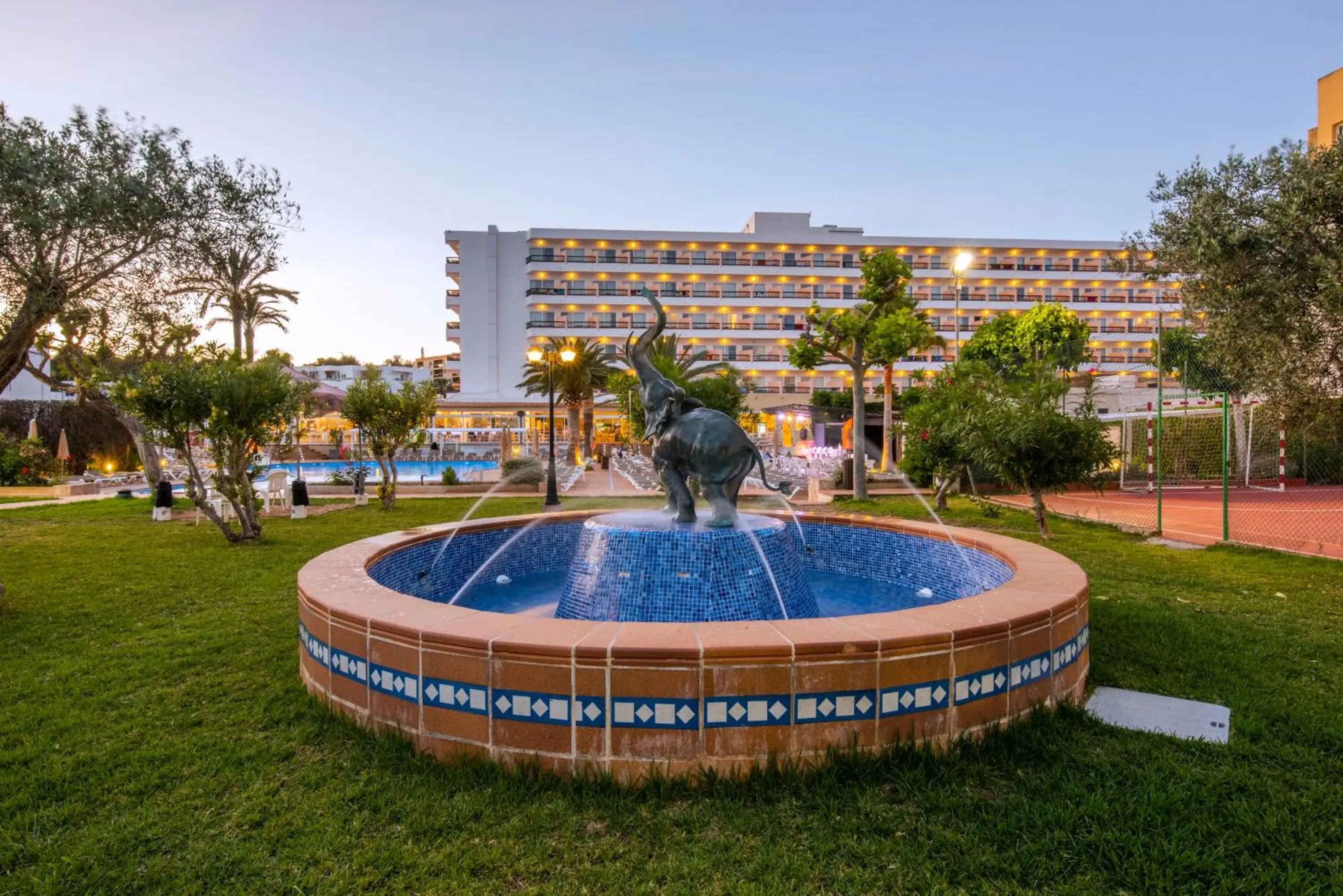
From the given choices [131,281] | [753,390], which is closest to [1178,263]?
[131,281]

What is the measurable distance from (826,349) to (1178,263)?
1004 centimetres

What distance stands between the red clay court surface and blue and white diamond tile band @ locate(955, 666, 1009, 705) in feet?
28.0

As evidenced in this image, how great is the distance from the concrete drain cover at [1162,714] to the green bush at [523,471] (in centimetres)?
1817

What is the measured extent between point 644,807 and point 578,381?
34.4 metres

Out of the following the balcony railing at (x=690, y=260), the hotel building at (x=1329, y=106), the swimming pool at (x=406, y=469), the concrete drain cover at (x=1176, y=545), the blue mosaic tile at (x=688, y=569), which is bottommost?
the swimming pool at (x=406, y=469)

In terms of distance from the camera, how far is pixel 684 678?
3.07 m

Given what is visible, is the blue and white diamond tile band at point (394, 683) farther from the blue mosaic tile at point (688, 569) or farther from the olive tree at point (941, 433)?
the olive tree at point (941, 433)

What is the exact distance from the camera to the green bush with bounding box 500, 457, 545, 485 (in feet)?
69.8

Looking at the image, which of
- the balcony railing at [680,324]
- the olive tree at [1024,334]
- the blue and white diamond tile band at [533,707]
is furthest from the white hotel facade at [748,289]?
the blue and white diamond tile band at [533,707]

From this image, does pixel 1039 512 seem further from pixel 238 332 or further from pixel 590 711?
pixel 238 332

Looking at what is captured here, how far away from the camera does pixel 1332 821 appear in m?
2.80

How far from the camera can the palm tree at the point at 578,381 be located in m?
35.9

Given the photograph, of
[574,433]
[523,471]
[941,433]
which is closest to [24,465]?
[523,471]

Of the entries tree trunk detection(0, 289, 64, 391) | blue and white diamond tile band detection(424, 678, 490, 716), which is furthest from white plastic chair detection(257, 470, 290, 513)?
blue and white diamond tile band detection(424, 678, 490, 716)
